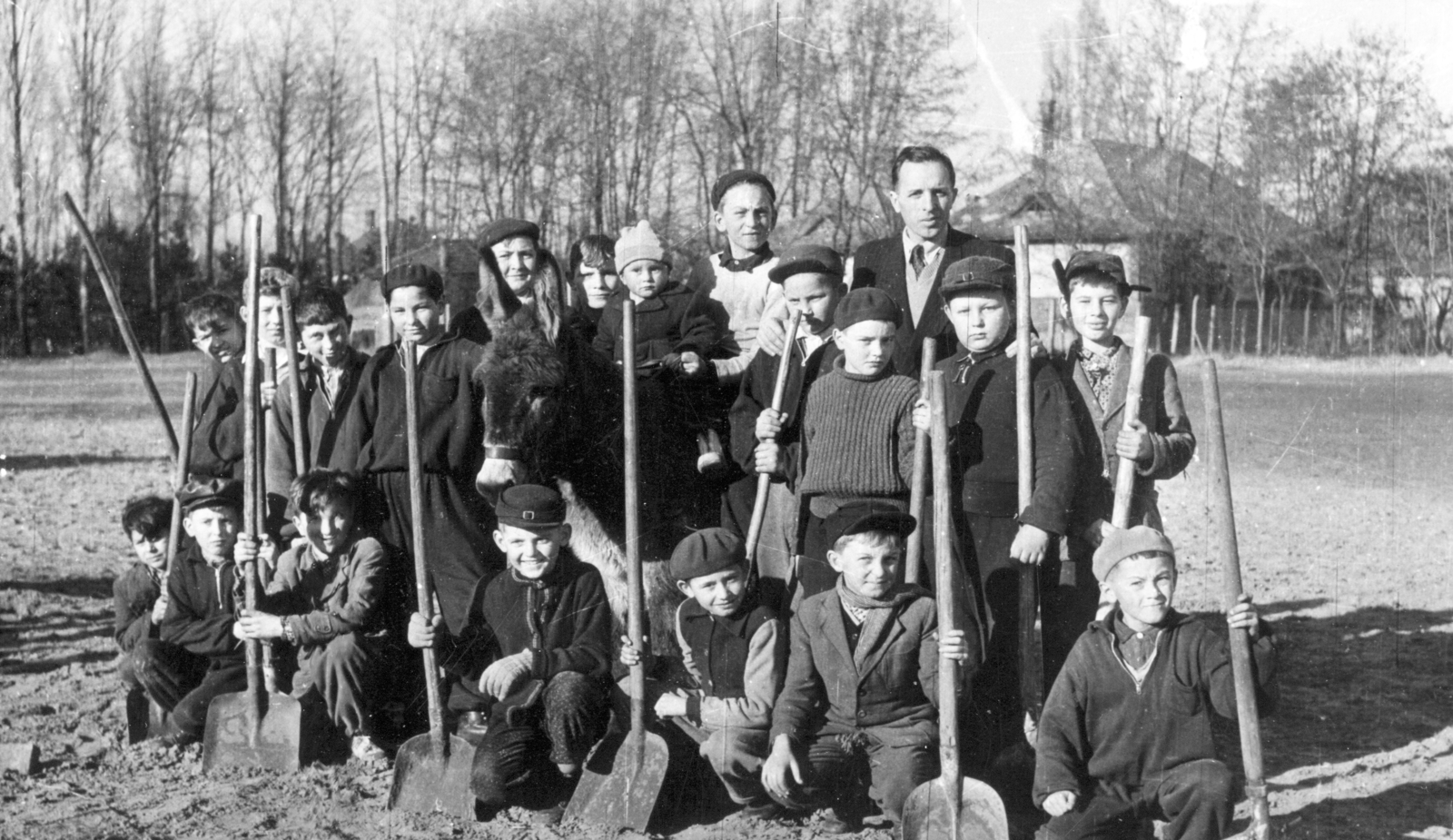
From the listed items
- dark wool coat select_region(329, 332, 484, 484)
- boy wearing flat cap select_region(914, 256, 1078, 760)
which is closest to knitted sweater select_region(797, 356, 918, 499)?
boy wearing flat cap select_region(914, 256, 1078, 760)

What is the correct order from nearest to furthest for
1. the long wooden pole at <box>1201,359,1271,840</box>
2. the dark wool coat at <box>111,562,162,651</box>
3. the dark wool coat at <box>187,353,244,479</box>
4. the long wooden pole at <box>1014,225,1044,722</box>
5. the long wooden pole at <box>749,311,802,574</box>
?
the long wooden pole at <box>1201,359,1271,840</box>, the long wooden pole at <box>1014,225,1044,722</box>, the long wooden pole at <box>749,311,802,574</box>, the dark wool coat at <box>111,562,162,651</box>, the dark wool coat at <box>187,353,244,479</box>

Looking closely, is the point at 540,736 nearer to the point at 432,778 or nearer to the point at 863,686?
the point at 432,778

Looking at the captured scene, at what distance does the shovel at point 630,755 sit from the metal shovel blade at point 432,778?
0.36 m

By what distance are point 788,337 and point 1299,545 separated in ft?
19.8

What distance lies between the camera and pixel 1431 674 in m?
5.53

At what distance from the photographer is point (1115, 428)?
152 inches

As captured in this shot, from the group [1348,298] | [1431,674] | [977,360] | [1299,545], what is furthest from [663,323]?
[1348,298]

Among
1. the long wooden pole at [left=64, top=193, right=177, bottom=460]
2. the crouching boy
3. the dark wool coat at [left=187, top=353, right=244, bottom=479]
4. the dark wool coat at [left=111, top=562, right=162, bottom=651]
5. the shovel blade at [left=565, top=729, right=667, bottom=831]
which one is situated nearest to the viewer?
the shovel blade at [left=565, top=729, right=667, bottom=831]

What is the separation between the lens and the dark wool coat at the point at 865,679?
3566 mm

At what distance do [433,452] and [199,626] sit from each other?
1.11 m

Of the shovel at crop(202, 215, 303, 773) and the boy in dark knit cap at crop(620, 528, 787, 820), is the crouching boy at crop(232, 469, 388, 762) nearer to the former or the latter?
the shovel at crop(202, 215, 303, 773)

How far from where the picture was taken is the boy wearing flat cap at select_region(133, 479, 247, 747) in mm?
4672

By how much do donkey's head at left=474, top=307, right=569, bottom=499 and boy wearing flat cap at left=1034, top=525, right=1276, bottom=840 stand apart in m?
1.72

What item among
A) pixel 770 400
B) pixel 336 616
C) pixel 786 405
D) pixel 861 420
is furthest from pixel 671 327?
pixel 336 616
